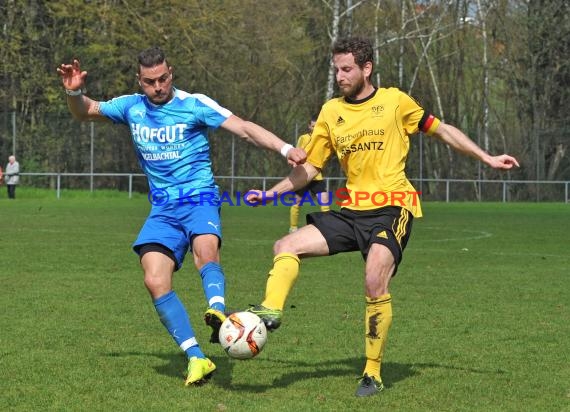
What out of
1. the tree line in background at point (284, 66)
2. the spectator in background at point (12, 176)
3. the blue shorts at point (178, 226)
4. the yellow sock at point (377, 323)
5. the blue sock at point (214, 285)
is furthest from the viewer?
the tree line in background at point (284, 66)

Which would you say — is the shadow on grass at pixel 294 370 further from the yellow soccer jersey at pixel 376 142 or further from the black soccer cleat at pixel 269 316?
the yellow soccer jersey at pixel 376 142

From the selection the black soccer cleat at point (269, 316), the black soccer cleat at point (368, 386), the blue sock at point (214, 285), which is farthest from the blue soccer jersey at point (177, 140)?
the black soccer cleat at point (368, 386)

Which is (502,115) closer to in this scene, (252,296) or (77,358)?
(252,296)

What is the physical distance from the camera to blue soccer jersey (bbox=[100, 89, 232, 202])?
7.11m

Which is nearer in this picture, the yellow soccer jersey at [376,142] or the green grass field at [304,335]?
the green grass field at [304,335]

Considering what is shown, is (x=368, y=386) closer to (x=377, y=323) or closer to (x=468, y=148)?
(x=377, y=323)

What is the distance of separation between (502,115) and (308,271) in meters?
31.7

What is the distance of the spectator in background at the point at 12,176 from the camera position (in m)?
35.6

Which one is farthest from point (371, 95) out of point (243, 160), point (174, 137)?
point (243, 160)

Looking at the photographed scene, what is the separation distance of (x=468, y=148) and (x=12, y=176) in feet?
99.5

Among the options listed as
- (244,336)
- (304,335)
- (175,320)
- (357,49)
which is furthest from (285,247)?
(304,335)

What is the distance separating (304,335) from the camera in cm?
862

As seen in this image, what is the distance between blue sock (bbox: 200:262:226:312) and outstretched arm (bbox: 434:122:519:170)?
164 cm

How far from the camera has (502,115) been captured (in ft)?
145
